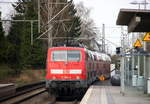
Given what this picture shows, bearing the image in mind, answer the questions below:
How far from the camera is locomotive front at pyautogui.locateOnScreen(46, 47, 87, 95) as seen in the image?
20.8 meters

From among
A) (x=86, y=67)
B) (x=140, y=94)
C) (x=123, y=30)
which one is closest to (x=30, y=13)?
(x=123, y=30)

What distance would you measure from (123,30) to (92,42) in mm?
31801

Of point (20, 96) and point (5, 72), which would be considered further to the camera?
point (5, 72)

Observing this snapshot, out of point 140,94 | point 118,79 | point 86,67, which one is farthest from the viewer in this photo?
point 118,79

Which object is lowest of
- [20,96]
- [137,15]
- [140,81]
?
[20,96]

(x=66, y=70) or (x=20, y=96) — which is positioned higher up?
(x=66, y=70)

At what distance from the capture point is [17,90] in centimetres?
2636

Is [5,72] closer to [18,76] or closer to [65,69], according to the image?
[18,76]

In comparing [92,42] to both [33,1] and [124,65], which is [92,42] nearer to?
[33,1]

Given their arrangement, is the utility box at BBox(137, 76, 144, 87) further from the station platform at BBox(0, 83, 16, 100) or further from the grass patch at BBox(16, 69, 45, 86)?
the grass patch at BBox(16, 69, 45, 86)

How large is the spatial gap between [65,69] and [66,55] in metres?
0.88

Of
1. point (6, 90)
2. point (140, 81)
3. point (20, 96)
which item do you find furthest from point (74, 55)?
point (6, 90)

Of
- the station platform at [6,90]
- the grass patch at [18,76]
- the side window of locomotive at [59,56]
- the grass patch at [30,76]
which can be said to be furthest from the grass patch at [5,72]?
the side window of locomotive at [59,56]

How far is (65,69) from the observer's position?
21016 millimetres
